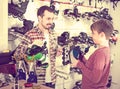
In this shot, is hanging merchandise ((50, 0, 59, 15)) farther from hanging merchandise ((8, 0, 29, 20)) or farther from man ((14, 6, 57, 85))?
hanging merchandise ((8, 0, 29, 20))

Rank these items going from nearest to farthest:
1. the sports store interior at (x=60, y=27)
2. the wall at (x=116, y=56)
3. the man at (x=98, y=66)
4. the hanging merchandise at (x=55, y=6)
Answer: the sports store interior at (x=60, y=27) → the man at (x=98, y=66) → the hanging merchandise at (x=55, y=6) → the wall at (x=116, y=56)

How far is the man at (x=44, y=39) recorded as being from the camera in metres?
3.15

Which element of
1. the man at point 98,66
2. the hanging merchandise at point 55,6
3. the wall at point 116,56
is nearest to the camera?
the man at point 98,66

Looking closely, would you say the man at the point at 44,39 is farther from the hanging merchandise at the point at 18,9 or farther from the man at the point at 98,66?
the man at the point at 98,66

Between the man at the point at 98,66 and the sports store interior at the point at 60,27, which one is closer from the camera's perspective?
the sports store interior at the point at 60,27

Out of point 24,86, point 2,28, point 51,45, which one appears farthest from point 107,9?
point 24,86

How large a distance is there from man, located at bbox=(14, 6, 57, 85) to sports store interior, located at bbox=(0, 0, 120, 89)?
7 centimetres

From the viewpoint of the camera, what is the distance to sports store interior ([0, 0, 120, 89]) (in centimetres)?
248

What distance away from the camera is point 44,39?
339 centimetres

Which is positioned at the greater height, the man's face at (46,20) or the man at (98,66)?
the man's face at (46,20)

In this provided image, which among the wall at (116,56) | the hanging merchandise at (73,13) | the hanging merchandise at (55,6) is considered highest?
the hanging merchandise at (55,6)

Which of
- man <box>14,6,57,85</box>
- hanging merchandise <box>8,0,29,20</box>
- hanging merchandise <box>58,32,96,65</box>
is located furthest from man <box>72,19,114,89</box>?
hanging merchandise <box>8,0,29,20</box>

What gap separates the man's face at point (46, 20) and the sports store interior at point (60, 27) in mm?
93

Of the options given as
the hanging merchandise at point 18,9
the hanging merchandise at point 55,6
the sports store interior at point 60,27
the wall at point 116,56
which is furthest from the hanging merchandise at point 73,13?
the wall at point 116,56
